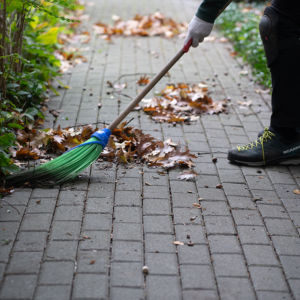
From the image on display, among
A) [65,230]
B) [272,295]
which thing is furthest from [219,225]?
[65,230]

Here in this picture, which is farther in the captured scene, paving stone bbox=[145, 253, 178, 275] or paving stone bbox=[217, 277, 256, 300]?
paving stone bbox=[145, 253, 178, 275]

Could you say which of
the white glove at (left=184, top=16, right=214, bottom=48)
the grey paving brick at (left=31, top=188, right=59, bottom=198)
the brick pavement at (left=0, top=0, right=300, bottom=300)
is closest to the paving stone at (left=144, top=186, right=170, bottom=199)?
the brick pavement at (left=0, top=0, right=300, bottom=300)

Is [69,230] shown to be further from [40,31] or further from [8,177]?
[40,31]

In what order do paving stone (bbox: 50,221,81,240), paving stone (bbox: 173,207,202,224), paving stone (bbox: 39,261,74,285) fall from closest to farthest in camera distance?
1. paving stone (bbox: 39,261,74,285)
2. paving stone (bbox: 50,221,81,240)
3. paving stone (bbox: 173,207,202,224)

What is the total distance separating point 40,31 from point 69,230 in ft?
10.8

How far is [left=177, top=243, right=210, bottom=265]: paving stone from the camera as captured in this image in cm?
221

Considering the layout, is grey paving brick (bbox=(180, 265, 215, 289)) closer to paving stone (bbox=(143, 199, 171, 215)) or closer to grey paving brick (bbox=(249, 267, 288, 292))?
grey paving brick (bbox=(249, 267, 288, 292))

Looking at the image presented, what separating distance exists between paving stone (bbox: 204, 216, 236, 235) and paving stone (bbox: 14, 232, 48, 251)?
97 centimetres

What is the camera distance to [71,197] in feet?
9.07

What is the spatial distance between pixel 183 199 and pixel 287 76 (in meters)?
1.28

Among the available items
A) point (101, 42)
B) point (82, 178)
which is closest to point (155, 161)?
point (82, 178)

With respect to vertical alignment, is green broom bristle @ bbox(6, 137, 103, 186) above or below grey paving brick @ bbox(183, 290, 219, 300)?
below

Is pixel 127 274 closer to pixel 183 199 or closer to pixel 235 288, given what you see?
pixel 235 288

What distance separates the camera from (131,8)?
31.0 ft
